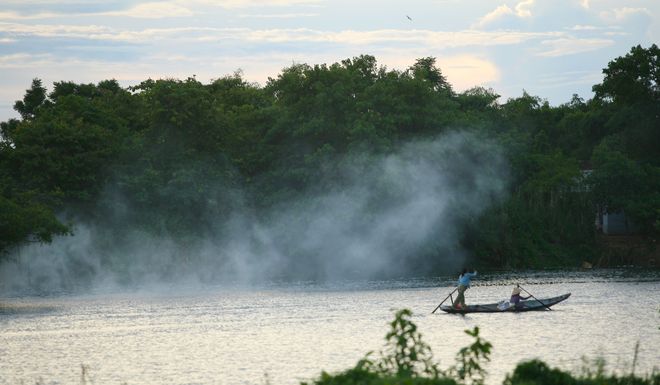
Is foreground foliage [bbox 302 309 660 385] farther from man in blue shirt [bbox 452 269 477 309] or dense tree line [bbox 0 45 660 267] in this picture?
dense tree line [bbox 0 45 660 267]

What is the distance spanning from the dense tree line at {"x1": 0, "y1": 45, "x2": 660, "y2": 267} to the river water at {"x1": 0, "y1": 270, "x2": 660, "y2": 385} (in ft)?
25.0

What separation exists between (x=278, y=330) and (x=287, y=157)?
34640 millimetres

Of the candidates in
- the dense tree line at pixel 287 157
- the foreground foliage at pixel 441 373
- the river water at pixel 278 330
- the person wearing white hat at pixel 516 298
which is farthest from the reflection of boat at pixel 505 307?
the foreground foliage at pixel 441 373

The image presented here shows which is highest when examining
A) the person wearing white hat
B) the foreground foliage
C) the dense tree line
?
the dense tree line

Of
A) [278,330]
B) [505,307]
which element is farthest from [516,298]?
[278,330]

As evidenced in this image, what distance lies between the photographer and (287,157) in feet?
253

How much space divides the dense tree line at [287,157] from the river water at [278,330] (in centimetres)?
764

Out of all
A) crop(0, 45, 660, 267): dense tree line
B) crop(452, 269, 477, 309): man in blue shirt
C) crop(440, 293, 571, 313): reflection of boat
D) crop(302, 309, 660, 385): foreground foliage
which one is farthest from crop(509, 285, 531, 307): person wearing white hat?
crop(302, 309, 660, 385): foreground foliage

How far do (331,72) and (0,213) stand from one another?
92.3 ft

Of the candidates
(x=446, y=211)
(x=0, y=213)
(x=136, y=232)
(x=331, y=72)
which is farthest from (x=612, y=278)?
(x=0, y=213)

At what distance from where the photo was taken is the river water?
32719mm

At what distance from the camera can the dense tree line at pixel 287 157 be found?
69938 millimetres

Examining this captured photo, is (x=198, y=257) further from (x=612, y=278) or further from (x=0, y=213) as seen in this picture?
(x=612, y=278)

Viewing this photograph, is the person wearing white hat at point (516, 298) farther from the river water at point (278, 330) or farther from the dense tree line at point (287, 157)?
the dense tree line at point (287, 157)
